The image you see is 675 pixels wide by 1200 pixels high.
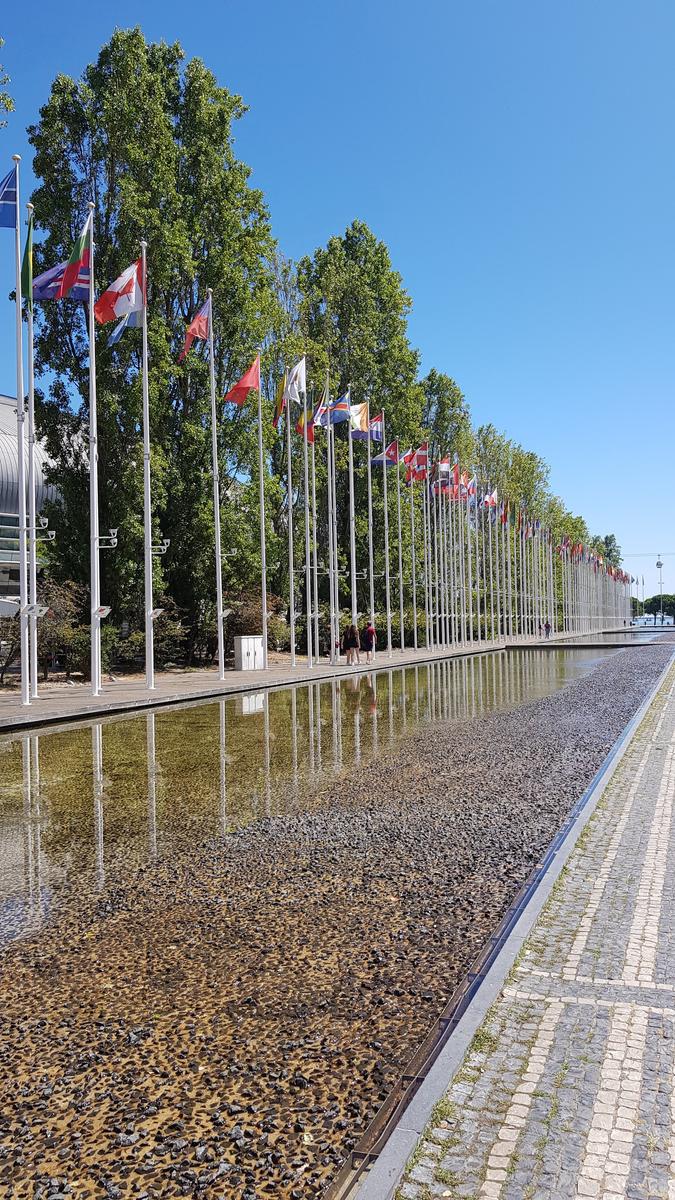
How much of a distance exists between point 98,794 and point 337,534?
38.5 metres

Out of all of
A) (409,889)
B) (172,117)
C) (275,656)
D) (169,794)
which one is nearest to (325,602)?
(275,656)

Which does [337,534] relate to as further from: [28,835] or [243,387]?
[28,835]

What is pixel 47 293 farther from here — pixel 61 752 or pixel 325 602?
pixel 325 602

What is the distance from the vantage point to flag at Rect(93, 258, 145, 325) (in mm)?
21047

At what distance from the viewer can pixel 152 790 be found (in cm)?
967

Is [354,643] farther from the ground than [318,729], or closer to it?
farther from the ground

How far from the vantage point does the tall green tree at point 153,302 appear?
31016 mm

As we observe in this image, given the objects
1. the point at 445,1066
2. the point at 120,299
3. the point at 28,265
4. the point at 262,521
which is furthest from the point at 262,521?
the point at 445,1066

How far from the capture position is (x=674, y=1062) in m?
3.40

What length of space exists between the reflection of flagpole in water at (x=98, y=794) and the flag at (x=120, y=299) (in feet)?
32.7

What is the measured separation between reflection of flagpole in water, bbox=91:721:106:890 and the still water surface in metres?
0.02

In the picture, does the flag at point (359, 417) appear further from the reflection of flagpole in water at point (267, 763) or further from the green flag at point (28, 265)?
the reflection of flagpole in water at point (267, 763)

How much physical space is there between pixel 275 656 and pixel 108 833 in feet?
111

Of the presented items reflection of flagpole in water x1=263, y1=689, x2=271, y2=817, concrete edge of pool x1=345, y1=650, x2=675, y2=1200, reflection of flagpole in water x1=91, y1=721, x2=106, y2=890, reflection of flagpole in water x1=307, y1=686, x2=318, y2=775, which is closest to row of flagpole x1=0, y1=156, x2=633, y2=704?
reflection of flagpole in water x1=307, y1=686, x2=318, y2=775
